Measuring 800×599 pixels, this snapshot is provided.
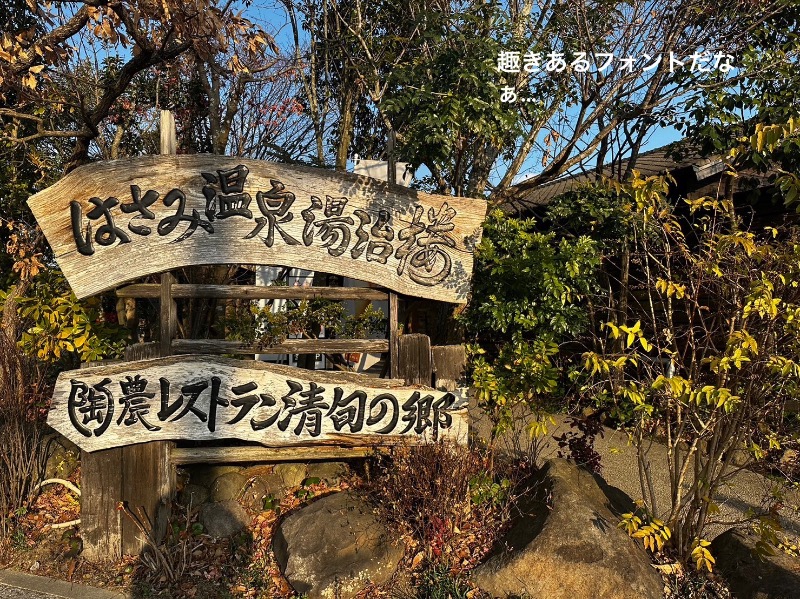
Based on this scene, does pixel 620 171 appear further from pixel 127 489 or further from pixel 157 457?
pixel 127 489

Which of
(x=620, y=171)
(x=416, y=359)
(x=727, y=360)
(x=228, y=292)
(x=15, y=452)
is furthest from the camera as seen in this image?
(x=620, y=171)

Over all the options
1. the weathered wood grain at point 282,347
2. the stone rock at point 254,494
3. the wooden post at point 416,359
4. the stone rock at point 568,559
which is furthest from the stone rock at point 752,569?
the stone rock at point 254,494

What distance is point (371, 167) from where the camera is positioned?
860 cm

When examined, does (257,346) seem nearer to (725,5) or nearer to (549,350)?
(549,350)

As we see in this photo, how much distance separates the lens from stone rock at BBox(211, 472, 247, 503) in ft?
15.6

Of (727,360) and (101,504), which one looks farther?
(101,504)

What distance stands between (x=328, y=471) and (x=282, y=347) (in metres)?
1.30

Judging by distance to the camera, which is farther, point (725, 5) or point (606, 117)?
point (606, 117)

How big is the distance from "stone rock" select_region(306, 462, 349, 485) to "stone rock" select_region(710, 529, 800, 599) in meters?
2.99

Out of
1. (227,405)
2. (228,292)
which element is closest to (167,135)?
(228,292)

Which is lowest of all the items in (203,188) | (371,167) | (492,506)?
(492,506)

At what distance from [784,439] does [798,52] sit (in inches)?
197

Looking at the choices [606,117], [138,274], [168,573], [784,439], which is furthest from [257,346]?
[606,117]

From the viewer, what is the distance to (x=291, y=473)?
4980 millimetres
